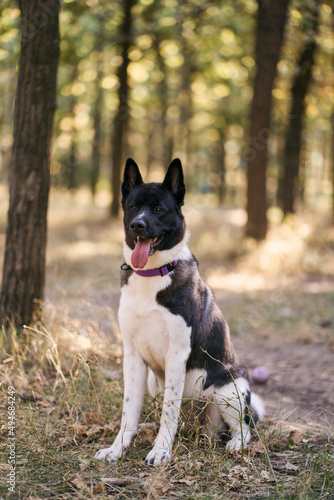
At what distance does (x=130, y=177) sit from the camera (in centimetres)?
356

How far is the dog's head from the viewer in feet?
10.5

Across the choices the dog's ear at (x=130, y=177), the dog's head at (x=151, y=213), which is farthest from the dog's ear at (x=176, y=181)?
the dog's ear at (x=130, y=177)

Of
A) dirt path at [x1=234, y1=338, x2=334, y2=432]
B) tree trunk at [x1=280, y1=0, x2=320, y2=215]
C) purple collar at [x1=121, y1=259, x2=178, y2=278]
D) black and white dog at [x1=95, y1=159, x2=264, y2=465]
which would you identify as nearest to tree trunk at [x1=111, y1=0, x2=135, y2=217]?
tree trunk at [x1=280, y1=0, x2=320, y2=215]

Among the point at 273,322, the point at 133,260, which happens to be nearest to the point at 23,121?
the point at 133,260

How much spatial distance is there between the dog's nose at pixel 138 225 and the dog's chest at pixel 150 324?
370 mm

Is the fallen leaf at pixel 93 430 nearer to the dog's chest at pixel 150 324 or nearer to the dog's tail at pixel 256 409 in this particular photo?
the dog's chest at pixel 150 324

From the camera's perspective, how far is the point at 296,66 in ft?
40.8

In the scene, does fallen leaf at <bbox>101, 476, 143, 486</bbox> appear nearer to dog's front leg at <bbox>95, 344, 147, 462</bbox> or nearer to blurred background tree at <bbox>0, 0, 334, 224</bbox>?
dog's front leg at <bbox>95, 344, 147, 462</bbox>

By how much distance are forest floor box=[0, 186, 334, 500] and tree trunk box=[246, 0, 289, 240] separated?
2.26 metres

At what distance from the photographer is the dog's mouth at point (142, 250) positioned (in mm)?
3199

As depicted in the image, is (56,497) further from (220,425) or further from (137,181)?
(137,181)

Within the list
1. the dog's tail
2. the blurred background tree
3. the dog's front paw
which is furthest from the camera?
the blurred background tree

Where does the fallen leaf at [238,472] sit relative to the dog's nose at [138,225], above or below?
below

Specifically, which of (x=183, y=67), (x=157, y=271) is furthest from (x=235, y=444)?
(x=183, y=67)
